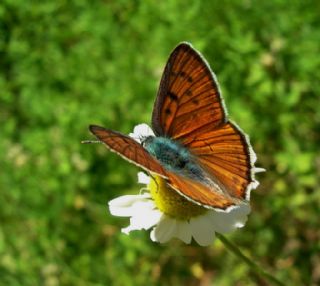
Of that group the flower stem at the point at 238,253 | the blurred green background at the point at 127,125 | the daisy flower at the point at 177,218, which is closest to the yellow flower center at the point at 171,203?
the daisy flower at the point at 177,218

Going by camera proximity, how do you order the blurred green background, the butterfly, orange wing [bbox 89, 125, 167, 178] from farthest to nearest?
the blurred green background < the butterfly < orange wing [bbox 89, 125, 167, 178]

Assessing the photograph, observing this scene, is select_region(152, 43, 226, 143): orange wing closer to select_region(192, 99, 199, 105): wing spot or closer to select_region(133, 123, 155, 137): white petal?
select_region(192, 99, 199, 105): wing spot

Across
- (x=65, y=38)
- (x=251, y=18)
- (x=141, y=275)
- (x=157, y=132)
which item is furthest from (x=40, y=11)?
(x=157, y=132)

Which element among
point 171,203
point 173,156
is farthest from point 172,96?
point 171,203

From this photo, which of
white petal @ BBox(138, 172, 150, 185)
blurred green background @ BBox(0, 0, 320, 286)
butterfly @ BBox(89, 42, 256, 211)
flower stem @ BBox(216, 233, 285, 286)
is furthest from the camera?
blurred green background @ BBox(0, 0, 320, 286)

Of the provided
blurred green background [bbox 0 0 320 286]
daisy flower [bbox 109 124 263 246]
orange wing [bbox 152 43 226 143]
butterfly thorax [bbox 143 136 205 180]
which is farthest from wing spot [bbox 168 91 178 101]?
blurred green background [bbox 0 0 320 286]
